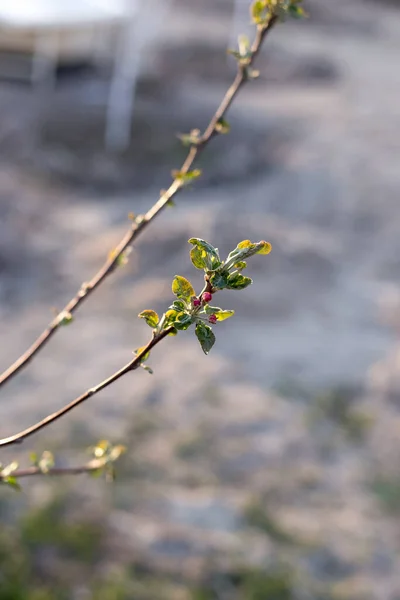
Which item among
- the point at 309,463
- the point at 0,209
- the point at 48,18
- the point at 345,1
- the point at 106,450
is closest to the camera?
the point at 106,450

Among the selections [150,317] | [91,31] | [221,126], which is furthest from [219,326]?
[91,31]

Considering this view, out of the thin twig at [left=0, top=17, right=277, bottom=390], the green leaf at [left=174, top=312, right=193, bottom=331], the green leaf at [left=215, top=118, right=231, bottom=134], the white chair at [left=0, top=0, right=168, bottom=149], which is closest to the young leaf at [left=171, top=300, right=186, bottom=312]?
the green leaf at [left=174, top=312, right=193, bottom=331]

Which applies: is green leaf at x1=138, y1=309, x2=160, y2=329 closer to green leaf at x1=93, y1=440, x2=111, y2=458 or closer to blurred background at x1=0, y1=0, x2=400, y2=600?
green leaf at x1=93, y1=440, x2=111, y2=458

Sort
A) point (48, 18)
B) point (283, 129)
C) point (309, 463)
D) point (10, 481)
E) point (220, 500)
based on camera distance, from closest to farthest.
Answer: point (10, 481) < point (220, 500) < point (309, 463) < point (48, 18) < point (283, 129)

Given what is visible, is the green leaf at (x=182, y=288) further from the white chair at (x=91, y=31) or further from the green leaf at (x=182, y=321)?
the white chair at (x=91, y=31)

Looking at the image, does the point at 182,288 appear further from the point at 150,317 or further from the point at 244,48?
the point at 244,48

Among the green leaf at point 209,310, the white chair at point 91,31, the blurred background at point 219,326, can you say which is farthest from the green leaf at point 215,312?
the white chair at point 91,31

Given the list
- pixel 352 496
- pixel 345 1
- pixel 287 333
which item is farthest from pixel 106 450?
pixel 345 1

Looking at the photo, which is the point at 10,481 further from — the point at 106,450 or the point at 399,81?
the point at 399,81
